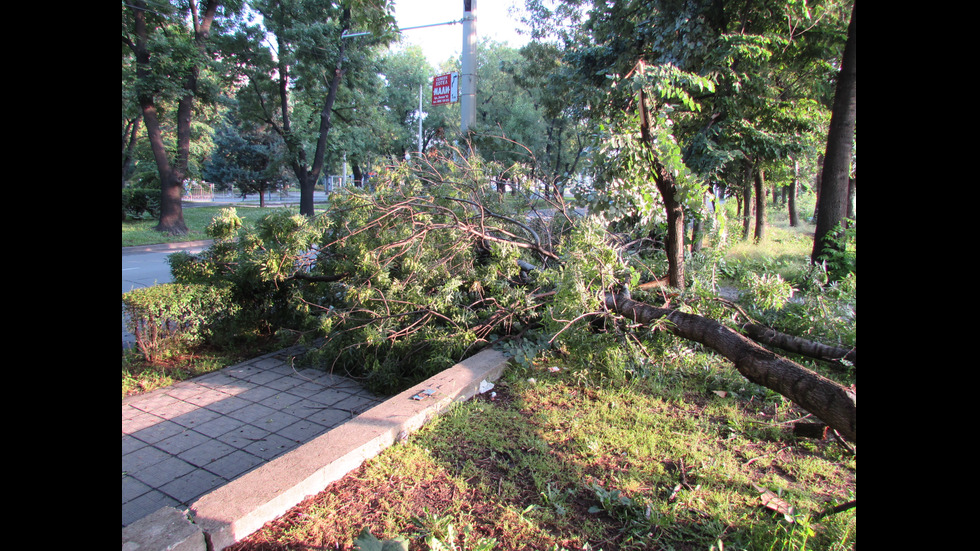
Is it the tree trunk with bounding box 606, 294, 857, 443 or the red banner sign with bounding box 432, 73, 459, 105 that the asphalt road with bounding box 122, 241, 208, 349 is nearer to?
the tree trunk with bounding box 606, 294, 857, 443

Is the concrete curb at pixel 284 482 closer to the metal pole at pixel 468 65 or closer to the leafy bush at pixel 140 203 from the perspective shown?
the metal pole at pixel 468 65

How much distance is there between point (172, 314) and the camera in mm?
5707

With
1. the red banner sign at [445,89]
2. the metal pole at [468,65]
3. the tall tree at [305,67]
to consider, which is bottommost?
the metal pole at [468,65]

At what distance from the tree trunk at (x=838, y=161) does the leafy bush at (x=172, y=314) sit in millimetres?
8862

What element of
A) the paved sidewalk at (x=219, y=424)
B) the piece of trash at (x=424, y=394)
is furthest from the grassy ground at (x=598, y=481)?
the paved sidewalk at (x=219, y=424)

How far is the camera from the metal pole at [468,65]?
957 cm

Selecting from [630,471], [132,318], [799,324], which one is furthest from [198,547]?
[799,324]

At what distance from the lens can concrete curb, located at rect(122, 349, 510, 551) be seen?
7.35 ft

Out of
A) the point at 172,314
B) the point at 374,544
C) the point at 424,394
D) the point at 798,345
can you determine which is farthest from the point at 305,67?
the point at 374,544

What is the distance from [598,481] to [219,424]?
3330 mm

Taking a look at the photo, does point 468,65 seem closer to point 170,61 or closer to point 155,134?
point 170,61

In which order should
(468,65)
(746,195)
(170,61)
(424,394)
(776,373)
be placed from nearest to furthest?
(776,373), (424,394), (468,65), (170,61), (746,195)

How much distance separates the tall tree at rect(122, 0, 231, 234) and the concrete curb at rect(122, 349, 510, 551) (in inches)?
603

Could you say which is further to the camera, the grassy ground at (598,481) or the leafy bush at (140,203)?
the leafy bush at (140,203)
